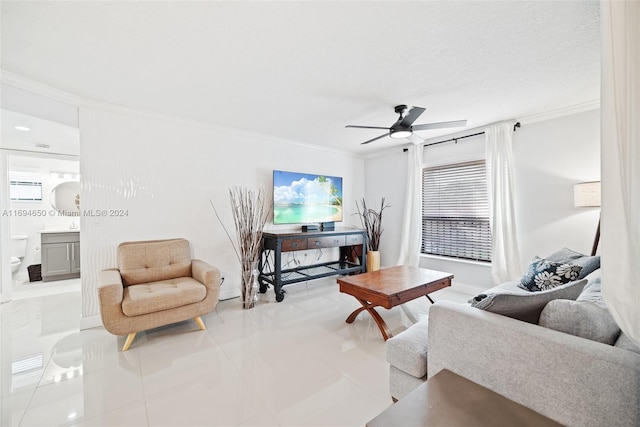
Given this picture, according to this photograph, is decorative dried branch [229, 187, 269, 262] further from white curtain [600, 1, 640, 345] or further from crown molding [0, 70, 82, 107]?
white curtain [600, 1, 640, 345]

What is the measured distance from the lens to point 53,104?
2.52 meters

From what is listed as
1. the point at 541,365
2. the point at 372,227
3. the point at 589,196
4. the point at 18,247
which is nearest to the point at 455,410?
the point at 541,365

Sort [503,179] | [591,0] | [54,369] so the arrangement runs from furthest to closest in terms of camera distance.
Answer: [503,179], [54,369], [591,0]

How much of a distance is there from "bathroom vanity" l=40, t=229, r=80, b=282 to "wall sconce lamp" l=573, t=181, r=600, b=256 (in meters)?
7.05

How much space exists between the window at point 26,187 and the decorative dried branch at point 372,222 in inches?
215

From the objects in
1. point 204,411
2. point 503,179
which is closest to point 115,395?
point 204,411

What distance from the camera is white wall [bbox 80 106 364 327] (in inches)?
109

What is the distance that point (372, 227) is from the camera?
489 cm

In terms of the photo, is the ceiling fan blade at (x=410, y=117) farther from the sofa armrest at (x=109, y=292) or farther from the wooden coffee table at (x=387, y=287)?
the sofa armrest at (x=109, y=292)

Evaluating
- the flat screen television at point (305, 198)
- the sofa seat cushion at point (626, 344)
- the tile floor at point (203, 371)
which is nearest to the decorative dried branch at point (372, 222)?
the flat screen television at point (305, 198)

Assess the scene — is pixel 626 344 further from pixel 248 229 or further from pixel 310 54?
pixel 248 229

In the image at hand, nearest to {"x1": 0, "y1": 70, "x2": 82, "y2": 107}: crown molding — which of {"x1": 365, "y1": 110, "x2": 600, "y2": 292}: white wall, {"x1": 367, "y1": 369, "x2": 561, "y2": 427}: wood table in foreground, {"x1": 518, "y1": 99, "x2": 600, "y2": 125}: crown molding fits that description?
{"x1": 367, "y1": 369, "x2": 561, "y2": 427}: wood table in foreground

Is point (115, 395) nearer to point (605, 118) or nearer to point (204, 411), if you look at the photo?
point (204, 411)

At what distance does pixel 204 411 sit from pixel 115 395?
0.66 meters
